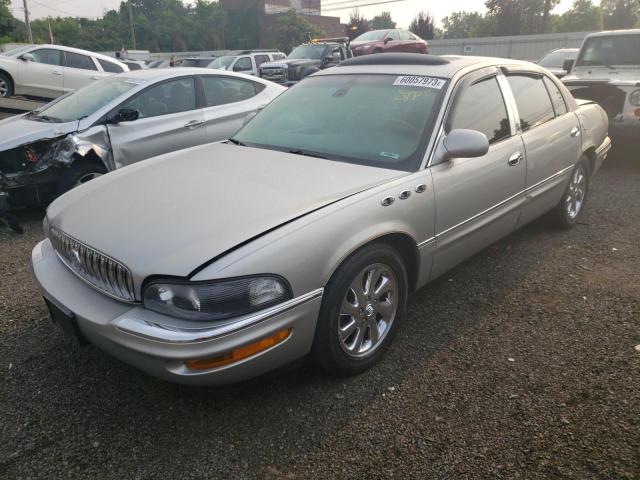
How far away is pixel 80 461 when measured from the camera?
219 centimetres

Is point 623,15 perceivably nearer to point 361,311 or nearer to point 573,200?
point 573,200

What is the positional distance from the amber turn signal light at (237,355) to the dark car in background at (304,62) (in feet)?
42.7

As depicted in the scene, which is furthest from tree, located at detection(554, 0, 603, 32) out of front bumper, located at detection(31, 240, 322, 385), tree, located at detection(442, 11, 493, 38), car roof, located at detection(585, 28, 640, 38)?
front bumper, located at detection(31, 240, 322, 385)

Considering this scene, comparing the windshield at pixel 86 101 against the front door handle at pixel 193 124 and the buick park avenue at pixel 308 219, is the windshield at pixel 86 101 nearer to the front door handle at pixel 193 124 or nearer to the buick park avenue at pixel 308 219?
the front door handle at pixel 193 124

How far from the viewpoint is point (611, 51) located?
817 centimetres

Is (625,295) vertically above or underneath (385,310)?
underneath

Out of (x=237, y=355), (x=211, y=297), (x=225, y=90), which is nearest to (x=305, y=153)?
(x=211, y=297)

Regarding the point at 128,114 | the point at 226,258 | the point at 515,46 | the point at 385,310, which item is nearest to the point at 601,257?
the point at 385,310

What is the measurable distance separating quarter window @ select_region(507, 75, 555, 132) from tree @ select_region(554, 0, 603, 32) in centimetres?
6900

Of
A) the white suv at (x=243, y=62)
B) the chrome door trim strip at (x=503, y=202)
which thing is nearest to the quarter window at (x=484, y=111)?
the chrome door trim strip at (x=503, y=202)

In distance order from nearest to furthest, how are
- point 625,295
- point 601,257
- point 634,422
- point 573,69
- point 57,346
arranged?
point 634,422
point 57,346
point 625,295
point 601,257
point 573,69

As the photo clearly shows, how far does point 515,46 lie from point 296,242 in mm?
31558

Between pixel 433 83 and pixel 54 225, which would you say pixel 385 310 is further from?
pixel 54 225

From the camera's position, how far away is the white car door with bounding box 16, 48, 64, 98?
11.0 m
